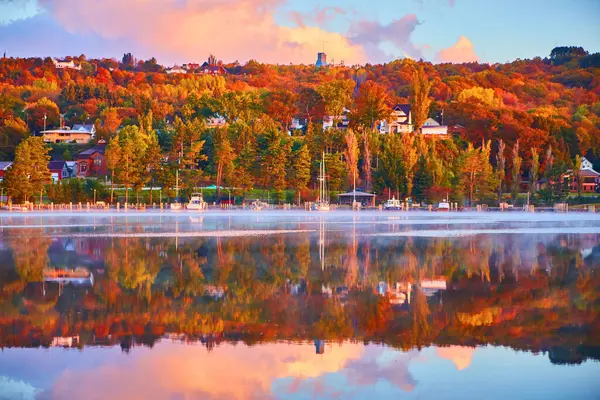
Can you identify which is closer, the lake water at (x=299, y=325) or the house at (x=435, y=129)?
the lake water at (x=299, y=325)

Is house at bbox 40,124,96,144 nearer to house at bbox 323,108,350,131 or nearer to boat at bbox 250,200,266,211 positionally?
house at bbox 323,108,350,131

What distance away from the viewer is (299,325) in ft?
Answer: 55.4

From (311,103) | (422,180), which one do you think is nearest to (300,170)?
(422,180)

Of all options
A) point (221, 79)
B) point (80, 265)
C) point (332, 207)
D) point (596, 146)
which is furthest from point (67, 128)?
point (80, 265)

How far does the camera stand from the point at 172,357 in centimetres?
1441

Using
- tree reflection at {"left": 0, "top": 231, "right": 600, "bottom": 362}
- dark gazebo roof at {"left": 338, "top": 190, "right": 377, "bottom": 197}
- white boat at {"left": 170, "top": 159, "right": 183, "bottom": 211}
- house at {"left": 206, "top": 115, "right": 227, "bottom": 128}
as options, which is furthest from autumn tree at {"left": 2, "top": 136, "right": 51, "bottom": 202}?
house at {"left": 206, "top": 115, "right": 227, "bottom": 128}

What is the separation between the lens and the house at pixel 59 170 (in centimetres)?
11212

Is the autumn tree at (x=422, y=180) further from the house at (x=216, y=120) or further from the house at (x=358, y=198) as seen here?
the house at (x=216, y=120)

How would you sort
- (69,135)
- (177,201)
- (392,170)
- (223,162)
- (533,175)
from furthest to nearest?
1. (69,135)
2. (533,175)
3. (223,162)
4. (177,201)
5. (392,170)

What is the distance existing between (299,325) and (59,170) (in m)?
103

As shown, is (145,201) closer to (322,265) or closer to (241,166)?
(241,166)

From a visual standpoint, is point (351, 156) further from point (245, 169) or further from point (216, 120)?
point (216, 120)

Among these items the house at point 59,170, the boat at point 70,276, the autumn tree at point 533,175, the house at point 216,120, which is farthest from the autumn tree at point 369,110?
the boat at point 70,276

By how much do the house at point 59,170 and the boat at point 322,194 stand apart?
4449 cm
